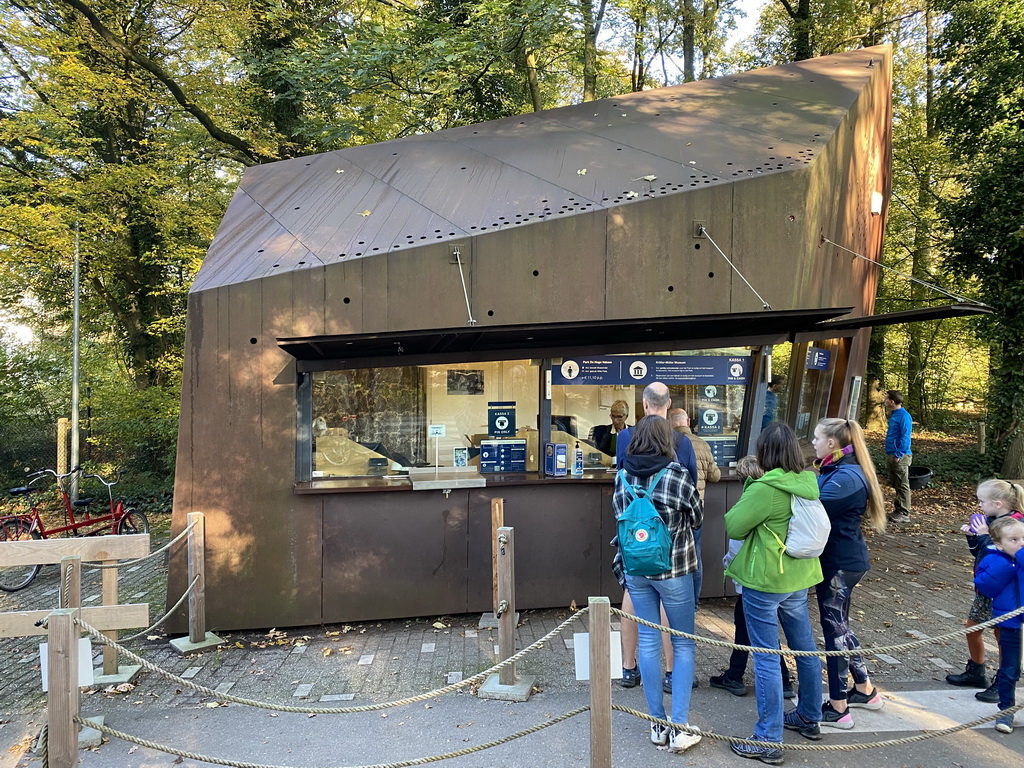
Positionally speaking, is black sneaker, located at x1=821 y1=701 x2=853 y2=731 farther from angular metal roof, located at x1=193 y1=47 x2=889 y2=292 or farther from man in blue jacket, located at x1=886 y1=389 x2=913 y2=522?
man in blue jacket, located at x1=886 y1=389 x2=913 y2=522

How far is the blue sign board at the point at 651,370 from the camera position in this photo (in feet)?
21.3

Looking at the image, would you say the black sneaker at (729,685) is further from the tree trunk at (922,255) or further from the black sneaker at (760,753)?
the tree trunk at (922,255)

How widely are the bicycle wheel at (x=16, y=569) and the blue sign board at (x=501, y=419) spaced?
565 cm

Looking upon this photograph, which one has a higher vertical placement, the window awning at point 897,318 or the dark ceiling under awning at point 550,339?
the window awning at point 897,318

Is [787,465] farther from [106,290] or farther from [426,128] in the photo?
[106,290]

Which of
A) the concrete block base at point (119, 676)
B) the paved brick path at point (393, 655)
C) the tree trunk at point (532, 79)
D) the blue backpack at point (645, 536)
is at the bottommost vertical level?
the paved brick path at point (393, 655)

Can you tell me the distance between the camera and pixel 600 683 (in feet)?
10.5

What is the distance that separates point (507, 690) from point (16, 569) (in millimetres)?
7043

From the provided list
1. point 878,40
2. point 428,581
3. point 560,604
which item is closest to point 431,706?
point 428,581

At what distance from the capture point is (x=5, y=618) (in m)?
4.26

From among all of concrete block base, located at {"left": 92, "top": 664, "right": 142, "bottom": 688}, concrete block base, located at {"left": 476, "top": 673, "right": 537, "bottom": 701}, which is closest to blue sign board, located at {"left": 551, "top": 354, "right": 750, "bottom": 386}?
concrete block base, located at {"left": 476, "top": 673, "right": 537, "bottom": 701}

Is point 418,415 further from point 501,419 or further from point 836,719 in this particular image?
point 836,719

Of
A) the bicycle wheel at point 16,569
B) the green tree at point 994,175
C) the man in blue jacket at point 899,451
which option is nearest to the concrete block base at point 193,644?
the bicycle wheel at point 16,569

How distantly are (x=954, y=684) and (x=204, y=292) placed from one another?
683cm
